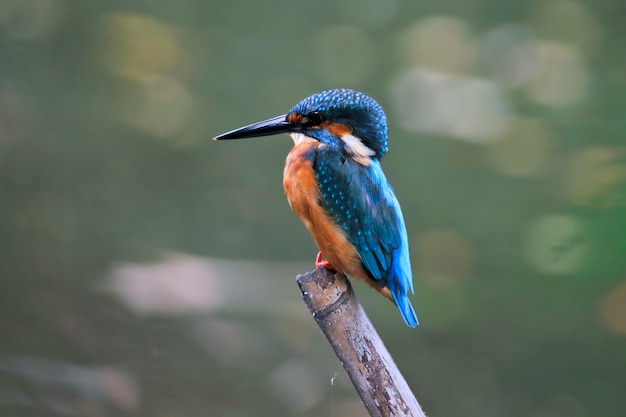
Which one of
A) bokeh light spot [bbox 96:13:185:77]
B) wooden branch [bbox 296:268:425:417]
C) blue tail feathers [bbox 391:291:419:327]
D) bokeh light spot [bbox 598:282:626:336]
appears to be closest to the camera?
wooden branch [bbox 296:268:425:417]

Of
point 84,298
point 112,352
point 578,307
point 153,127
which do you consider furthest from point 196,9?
point 578,307

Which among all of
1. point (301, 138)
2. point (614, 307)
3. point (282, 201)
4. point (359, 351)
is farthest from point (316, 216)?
point (614, 307)

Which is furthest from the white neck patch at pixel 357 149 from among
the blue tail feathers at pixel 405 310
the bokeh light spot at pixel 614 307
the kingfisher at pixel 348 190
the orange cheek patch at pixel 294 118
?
the bokeh light spot at pixel 614 307

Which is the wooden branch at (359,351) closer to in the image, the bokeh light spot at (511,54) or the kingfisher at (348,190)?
the kingfisher at (348,190)

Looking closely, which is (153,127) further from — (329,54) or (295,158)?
(295,158)

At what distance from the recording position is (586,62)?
2.82m

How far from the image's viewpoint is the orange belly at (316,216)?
1.59m

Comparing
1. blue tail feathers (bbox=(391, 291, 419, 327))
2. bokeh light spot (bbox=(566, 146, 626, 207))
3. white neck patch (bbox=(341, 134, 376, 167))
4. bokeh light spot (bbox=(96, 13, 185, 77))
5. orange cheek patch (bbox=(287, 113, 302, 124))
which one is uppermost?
bokeh light spot (bbox=(96, 13, 185, 77))

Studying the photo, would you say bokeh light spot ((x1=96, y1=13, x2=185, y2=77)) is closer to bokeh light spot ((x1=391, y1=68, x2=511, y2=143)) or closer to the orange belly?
bokeh light spot ((x1=391, y1=68, x2=511, y2=143))

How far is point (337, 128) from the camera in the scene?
162cm

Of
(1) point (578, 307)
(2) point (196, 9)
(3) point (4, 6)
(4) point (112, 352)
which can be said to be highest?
(3) point (4, 6)

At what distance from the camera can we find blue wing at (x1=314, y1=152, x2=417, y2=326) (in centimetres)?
158

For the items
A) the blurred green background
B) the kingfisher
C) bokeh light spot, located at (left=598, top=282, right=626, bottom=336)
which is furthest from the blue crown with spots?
bokeh light spot, located at (left=598, top=282, right=626, bottom=336)

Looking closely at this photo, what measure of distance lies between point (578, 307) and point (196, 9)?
1.98 meters
